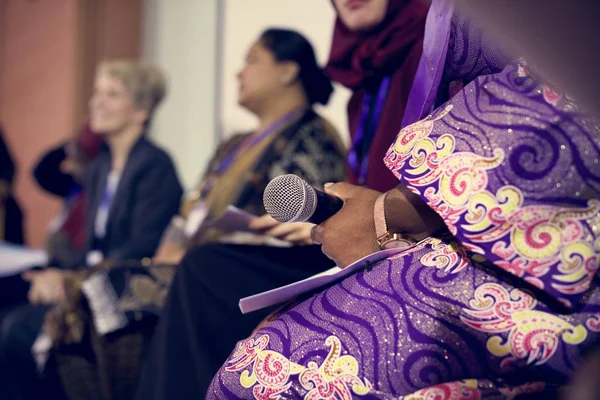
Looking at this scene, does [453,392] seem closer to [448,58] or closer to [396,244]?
[396,244]

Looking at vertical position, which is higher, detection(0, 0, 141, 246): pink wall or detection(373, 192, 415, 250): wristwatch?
detection(373, 192, 415, 250): wristwatch

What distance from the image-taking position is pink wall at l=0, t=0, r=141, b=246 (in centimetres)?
320

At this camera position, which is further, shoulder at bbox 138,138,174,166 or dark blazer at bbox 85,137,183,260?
shoulder at bbox 138,138,174,166

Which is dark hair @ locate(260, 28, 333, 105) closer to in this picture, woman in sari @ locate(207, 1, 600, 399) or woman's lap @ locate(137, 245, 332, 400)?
woman's lap @ locate(137, 245, 332, 400)

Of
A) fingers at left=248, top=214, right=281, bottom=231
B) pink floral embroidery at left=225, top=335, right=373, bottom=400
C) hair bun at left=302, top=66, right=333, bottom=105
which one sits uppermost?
hair bun at left=302, top=66, right=333, bottom=105

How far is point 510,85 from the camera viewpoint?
64cm

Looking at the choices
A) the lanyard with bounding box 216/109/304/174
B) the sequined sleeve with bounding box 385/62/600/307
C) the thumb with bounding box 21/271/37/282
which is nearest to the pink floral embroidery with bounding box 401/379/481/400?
the sequined sleeve with bounding box 385/62/600/307

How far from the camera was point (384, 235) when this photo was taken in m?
0.72

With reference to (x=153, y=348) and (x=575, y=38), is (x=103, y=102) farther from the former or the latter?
(x=575, y=38)

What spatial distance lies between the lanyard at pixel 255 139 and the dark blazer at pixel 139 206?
1.00 ft

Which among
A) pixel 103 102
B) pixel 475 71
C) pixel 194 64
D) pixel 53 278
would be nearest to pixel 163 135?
pixel 194 64

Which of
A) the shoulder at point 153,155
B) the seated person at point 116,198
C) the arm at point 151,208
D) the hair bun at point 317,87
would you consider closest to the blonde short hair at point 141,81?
the seated person at point 116,198

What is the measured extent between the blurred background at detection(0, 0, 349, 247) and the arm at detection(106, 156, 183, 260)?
649 millimetres

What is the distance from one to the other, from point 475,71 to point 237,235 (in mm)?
941
